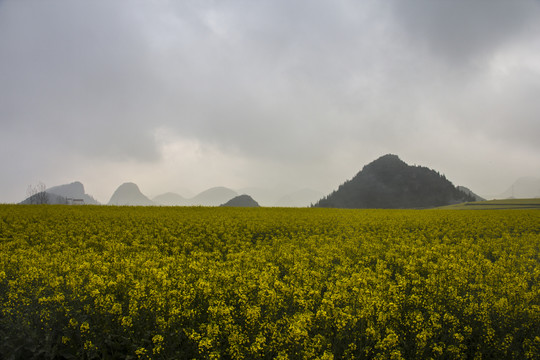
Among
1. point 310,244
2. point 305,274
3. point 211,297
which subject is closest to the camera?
point 211,297

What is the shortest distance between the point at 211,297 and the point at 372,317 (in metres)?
3.62

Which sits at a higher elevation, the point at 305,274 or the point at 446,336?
the point at 305,274

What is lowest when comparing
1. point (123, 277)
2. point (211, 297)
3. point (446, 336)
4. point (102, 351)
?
point (446, 336)

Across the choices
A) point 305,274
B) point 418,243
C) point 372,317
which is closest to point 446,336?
point 372,317

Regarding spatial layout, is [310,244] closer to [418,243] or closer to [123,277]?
[418,243]

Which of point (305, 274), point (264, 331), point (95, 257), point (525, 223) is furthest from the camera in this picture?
point (525, 223)

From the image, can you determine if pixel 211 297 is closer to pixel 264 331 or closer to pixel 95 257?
pixel 264 331

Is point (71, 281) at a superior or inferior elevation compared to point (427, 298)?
superior

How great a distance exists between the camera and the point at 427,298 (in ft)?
25.1

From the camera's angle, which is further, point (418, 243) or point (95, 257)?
point (418, 243)

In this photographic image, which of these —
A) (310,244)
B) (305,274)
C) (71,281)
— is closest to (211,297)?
(305,274)

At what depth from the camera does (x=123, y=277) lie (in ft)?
24.9

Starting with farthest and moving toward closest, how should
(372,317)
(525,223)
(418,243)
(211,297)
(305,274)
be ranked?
(525,223) < (418,243) < (305,274) < (211,297) < (372,317)

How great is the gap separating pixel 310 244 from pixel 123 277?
8.82 m
